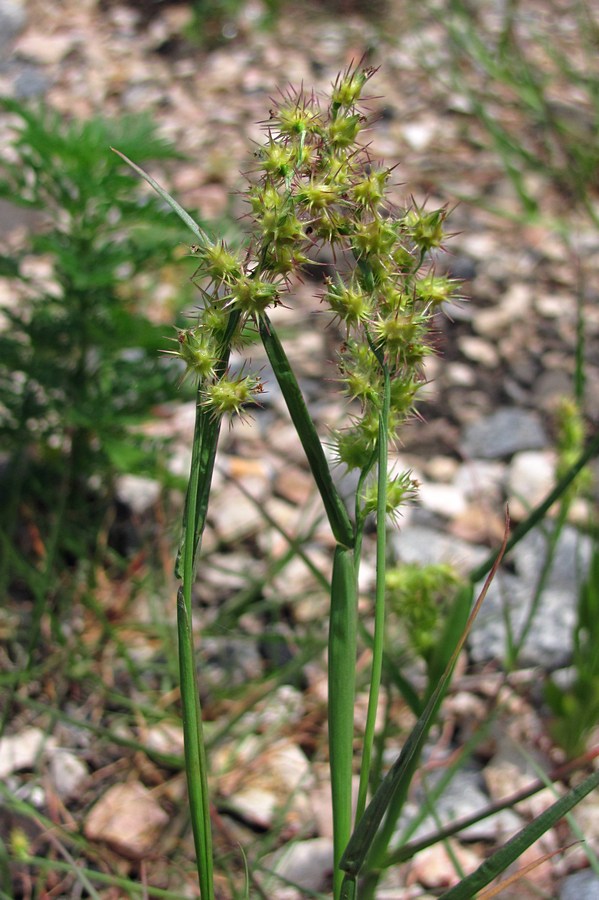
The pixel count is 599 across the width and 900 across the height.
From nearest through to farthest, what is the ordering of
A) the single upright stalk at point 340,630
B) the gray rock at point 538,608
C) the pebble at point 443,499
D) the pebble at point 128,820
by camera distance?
1. the single upright stalk at point 340,630
2. the pebble at point 128,820
3. the gray rock at point 538,608
4. the pebble at point 443,499

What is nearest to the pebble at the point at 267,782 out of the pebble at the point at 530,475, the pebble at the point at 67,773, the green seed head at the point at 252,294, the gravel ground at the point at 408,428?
the gravel ground at the point at 408,428

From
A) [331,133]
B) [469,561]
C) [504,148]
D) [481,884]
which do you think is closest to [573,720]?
[469,561]

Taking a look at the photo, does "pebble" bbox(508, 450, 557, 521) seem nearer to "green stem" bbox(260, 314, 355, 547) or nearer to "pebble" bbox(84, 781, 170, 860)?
"pebble" bbox(84, 781, 170, 860)

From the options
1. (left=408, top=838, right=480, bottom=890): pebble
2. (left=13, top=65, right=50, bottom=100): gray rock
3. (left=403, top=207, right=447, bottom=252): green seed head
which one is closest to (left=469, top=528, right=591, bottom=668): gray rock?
(left=408, top=838, right=480, bottom=890): pebble

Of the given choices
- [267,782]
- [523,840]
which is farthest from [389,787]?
[267,782]

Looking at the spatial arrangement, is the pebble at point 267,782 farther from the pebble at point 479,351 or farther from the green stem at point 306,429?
the pebble at point 479,351

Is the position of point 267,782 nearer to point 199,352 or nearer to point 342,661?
point 342,661
